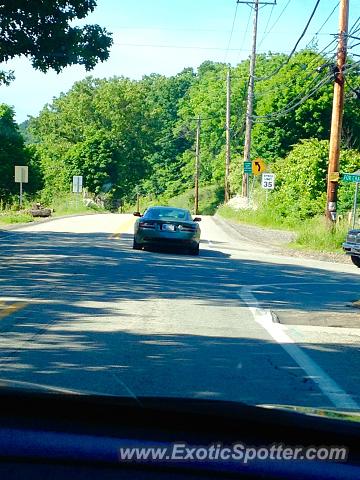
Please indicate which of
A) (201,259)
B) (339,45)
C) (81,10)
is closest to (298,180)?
(339,45)

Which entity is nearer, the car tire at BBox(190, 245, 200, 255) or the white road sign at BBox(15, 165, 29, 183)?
the car tire at BBox(190, 245, 200, 255)

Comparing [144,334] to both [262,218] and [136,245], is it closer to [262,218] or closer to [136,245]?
[136,245]

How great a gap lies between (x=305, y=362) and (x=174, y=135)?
109055 millimetres

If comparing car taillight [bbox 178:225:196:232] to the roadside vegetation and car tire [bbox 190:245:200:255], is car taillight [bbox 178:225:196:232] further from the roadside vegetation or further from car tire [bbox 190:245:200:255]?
the roadside vegetation

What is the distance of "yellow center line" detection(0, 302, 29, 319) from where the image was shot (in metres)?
10.8

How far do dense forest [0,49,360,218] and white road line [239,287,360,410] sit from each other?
105 ft

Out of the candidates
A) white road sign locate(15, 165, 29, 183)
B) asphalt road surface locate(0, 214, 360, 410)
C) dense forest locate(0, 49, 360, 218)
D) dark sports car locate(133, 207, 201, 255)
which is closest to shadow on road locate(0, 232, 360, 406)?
asphalt road surface locate(0, 214, 360, 410)

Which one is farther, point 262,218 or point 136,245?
point 262,218

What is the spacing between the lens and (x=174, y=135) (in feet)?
381

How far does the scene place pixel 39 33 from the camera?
18922mm

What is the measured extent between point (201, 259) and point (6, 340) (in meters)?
13.0

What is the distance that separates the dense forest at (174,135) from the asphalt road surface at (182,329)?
2646 cm

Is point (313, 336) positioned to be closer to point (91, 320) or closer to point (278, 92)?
point (91, 320)

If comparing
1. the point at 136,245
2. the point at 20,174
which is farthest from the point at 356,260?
the point at 20,174
